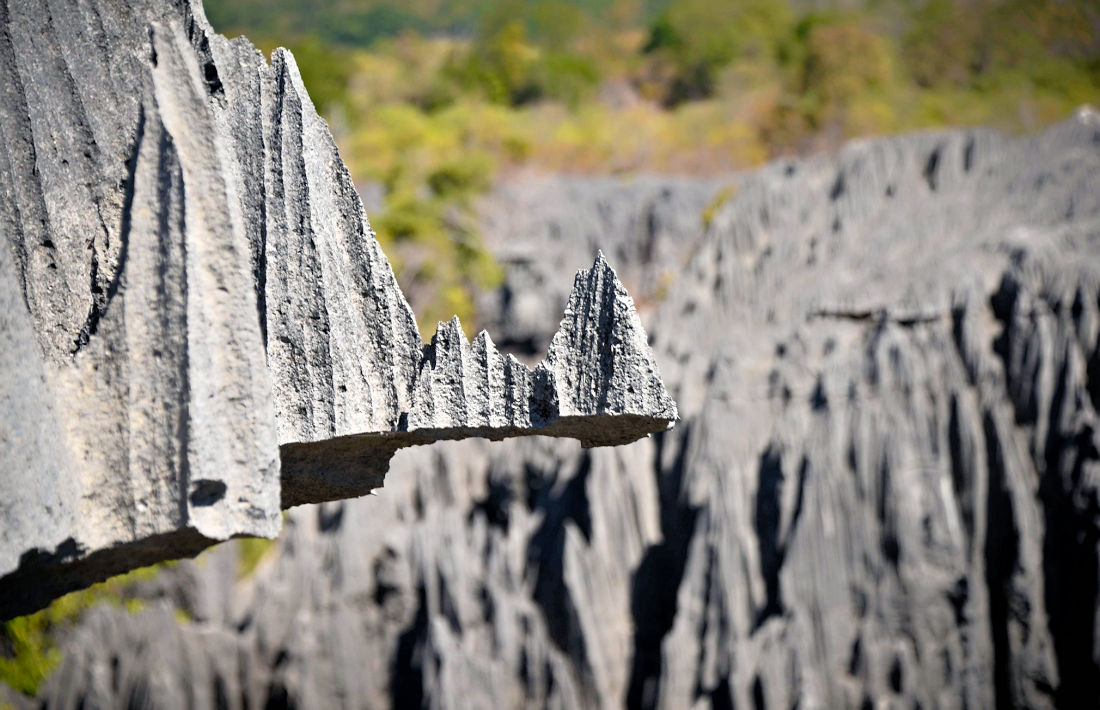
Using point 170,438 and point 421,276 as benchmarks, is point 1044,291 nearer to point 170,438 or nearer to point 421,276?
point 170,438

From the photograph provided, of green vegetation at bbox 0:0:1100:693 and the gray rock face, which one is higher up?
green vegetation at bbox 0:0:1100:693

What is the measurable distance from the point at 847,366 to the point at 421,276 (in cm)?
1099

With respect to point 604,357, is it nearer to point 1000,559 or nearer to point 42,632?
point 1000,559

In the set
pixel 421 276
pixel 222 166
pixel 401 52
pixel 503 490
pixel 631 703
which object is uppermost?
pixel 401 52

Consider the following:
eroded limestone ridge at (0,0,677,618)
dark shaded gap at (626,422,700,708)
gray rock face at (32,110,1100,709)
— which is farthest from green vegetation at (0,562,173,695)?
eroded limestone ridge at (0,0,677,618)

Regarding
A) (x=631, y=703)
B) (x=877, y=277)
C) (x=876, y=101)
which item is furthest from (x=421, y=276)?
(x=876, y=101)

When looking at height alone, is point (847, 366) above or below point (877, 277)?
below

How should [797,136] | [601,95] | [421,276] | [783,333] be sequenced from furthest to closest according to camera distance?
[601,95], [797,136], [421,276], [783,333]

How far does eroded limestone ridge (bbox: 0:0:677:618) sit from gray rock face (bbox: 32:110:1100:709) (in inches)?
201

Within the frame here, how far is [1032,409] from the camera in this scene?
8.18 m

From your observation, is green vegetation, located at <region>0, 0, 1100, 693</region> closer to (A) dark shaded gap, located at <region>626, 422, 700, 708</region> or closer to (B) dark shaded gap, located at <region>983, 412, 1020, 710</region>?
(A) dark shaded gap, located at <region>626, 422, 700, 708</region>

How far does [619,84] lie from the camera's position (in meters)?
31.3

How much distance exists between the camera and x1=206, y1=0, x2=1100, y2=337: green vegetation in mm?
20911

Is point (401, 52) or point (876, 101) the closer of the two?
point (876, 101)
